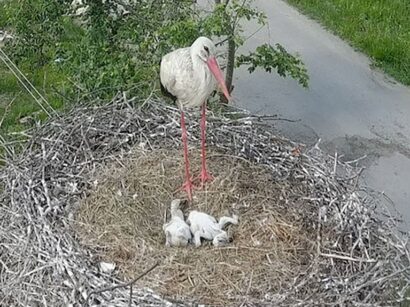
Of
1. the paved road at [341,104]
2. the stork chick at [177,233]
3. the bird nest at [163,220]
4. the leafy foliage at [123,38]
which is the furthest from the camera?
the paved road at [341,104]

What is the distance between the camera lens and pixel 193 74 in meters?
4.39

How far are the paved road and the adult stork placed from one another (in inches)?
69.7

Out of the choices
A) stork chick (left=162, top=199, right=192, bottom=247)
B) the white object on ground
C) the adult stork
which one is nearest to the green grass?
the adult stork

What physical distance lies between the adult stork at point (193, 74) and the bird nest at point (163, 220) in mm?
407

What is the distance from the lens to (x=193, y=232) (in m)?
4.38

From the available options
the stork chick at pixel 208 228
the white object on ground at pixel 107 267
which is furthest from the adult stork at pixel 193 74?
the white object on ground at pixel 107 267

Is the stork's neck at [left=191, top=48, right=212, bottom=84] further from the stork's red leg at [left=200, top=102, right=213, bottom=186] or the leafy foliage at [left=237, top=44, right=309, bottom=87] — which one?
the leafy foliage at [left=237, top=44, right=309, bottom=87]

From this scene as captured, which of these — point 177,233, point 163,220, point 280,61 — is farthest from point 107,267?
point 280,61

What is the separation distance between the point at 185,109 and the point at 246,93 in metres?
1.94

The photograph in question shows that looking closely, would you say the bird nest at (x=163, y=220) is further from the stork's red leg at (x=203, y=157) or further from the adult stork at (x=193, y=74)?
the adult stork at (x=193, y=74)

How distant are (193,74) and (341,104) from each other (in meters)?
2.62

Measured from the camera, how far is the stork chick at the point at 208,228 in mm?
4336

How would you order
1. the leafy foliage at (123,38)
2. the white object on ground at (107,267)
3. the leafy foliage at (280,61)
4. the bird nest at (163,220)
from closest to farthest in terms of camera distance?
1. the bird nest at (163,220)
2. the white object on ground at (107,267)
3. the leafy foliage at (123,38)
4. the leafy foliage at (280,61)

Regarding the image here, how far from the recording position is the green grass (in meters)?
7.40
